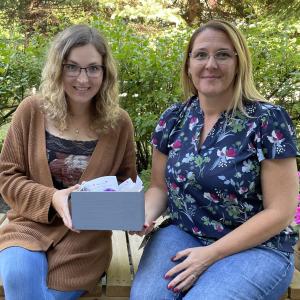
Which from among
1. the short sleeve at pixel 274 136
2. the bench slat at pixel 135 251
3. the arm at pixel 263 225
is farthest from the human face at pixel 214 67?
the bench slat at pixel 135 251

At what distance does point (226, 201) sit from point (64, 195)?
69cm

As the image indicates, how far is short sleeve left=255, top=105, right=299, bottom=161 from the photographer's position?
1964mm

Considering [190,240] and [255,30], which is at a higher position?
[255,30]

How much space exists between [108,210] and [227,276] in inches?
20.8

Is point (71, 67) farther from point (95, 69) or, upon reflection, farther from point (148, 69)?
point (148, 69)

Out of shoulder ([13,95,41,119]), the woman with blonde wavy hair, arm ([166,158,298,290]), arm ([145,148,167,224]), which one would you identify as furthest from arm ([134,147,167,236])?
shoulder ([13,95,41,119])

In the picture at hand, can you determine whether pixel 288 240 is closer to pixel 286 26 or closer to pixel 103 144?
pixel 103 144

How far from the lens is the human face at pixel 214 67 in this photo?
2.13 m

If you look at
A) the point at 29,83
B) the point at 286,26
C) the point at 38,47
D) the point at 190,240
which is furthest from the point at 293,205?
the point at 286,26

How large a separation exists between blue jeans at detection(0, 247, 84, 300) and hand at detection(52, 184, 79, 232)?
7.8 inches

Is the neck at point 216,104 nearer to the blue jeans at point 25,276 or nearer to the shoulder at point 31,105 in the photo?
the shoulder at point 31,105

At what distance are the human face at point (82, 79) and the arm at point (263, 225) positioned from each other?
88cm

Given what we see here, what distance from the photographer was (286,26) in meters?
6.00

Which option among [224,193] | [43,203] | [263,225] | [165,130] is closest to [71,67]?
[165,130]
